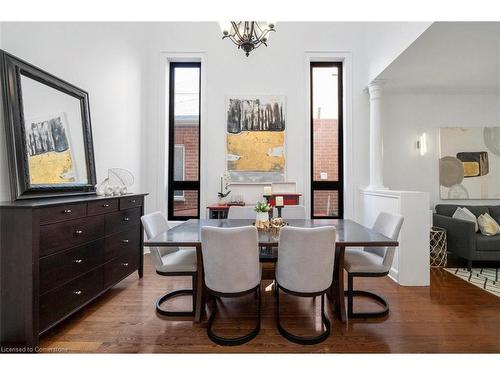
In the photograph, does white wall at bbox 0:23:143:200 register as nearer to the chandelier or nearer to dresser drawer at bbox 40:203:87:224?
dresser drawer at bbox 40:203:87:224

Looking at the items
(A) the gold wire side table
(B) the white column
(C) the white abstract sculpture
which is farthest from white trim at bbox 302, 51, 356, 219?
(C) the white abstract sculpture

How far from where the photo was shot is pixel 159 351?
5.39ft

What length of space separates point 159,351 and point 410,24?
3.71 meters

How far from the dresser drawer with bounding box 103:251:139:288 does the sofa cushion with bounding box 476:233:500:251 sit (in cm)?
424

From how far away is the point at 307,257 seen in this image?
162cm

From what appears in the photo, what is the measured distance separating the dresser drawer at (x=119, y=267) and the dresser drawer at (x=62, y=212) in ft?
2.10

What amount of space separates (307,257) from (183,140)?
325 cm

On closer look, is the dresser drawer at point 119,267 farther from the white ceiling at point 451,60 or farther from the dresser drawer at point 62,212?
the white ceiling at point 451,60

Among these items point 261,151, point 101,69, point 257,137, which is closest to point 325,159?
point 261,151

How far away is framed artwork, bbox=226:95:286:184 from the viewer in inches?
156

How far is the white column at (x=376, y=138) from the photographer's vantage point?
3596 millimetres

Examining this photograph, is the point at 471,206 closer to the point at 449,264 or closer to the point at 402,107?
the point at 449,264
